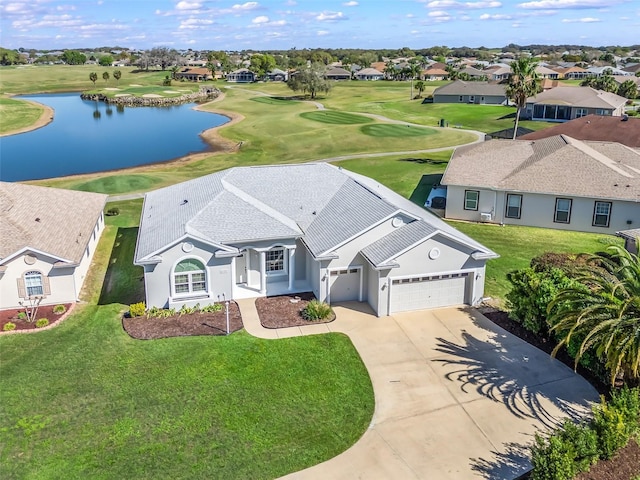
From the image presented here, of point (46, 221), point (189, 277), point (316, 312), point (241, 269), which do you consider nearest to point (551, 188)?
point (316, 312)

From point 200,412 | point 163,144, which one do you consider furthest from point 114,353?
point 163,144

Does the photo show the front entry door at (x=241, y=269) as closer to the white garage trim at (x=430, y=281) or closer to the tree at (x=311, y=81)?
the white garage trim at (x=430, y=281)

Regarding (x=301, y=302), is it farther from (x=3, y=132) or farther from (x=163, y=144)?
(x=3, y=132)

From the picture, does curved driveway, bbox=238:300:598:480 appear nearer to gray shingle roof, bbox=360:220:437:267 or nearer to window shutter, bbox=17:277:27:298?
gray shingle roof, bbox=360:220:437:267

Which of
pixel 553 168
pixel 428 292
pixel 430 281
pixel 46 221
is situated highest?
→ pixel 553 168

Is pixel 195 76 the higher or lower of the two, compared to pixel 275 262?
higher

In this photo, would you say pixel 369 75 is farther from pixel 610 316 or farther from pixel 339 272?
pixel 610 316
